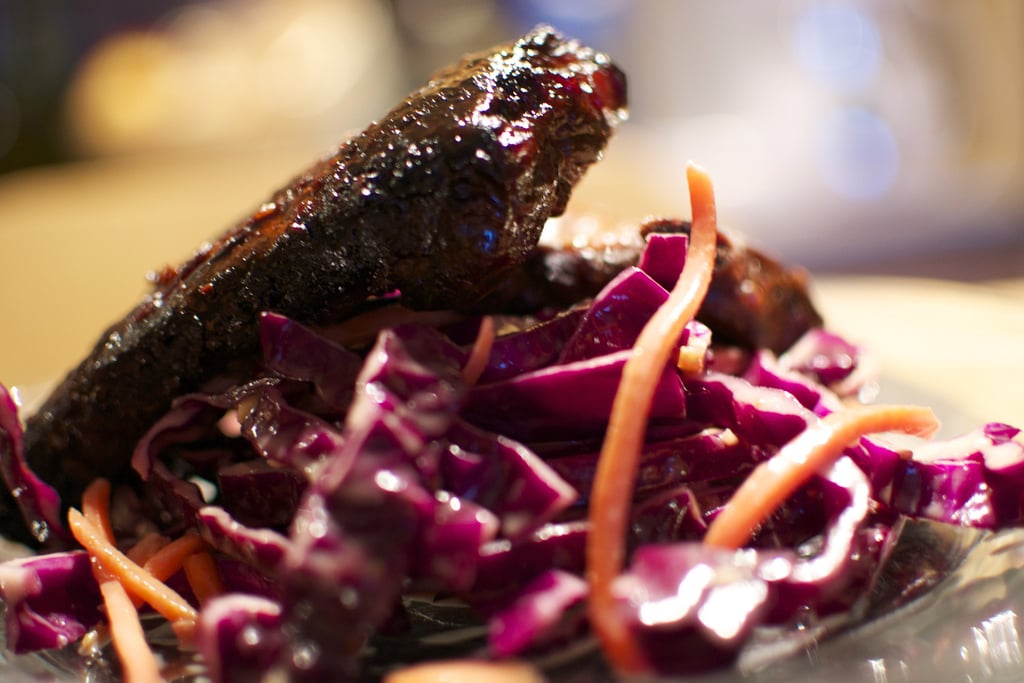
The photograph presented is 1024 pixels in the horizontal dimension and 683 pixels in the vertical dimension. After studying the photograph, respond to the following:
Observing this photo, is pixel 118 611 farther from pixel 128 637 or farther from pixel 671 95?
pixel 671 95

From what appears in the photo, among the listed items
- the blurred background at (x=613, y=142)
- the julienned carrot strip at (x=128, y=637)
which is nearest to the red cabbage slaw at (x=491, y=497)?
the julienned carrot strip at (x=128, y=637)

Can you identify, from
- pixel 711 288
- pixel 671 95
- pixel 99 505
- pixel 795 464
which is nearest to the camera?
pixel 795 464

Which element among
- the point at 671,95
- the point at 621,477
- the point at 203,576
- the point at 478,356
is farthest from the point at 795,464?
the point at 671,95

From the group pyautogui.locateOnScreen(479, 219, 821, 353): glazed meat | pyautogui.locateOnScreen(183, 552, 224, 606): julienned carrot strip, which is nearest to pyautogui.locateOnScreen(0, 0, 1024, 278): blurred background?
pyautogui.locateOnScreen(479, 219, 821, 353): glazed meat

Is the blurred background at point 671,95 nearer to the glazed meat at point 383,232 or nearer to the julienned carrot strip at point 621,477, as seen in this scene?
the glazed meat at point 383,232

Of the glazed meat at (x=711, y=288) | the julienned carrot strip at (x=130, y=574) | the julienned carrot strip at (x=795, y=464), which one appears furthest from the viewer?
the glazed meat at (x=711, y=288)
